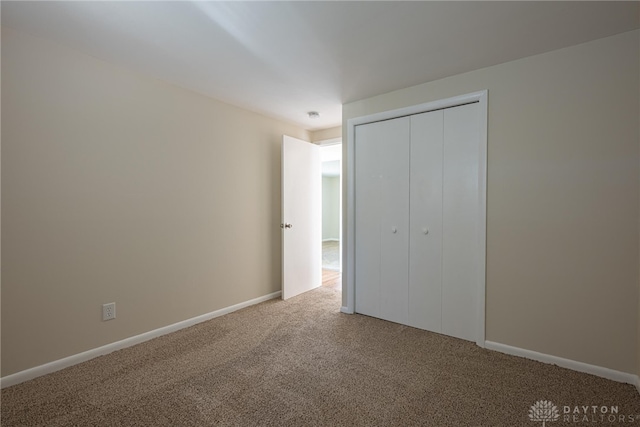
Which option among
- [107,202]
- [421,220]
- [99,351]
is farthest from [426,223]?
[99,351]

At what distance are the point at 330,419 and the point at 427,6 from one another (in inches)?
90.1

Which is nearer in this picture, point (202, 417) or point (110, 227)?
point (202, 417)

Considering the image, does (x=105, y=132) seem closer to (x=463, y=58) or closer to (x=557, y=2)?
(x=463, y=58)

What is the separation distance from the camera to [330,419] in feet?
5.39

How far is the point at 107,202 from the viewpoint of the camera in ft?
7.81

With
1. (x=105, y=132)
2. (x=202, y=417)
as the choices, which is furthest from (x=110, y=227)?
(x=202, y=417)

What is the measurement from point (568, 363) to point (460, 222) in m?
1.19

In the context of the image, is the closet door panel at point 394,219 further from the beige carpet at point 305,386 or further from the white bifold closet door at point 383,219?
the beige carpet at point 305,386

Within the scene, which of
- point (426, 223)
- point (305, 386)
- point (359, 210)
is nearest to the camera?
point (305, 386)

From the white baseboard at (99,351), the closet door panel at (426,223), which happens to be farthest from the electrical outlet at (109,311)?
the closet door panel at (426,223)

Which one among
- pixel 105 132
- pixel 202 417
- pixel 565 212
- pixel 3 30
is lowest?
pixel 202 417

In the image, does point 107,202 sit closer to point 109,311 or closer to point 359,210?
point 109,311
